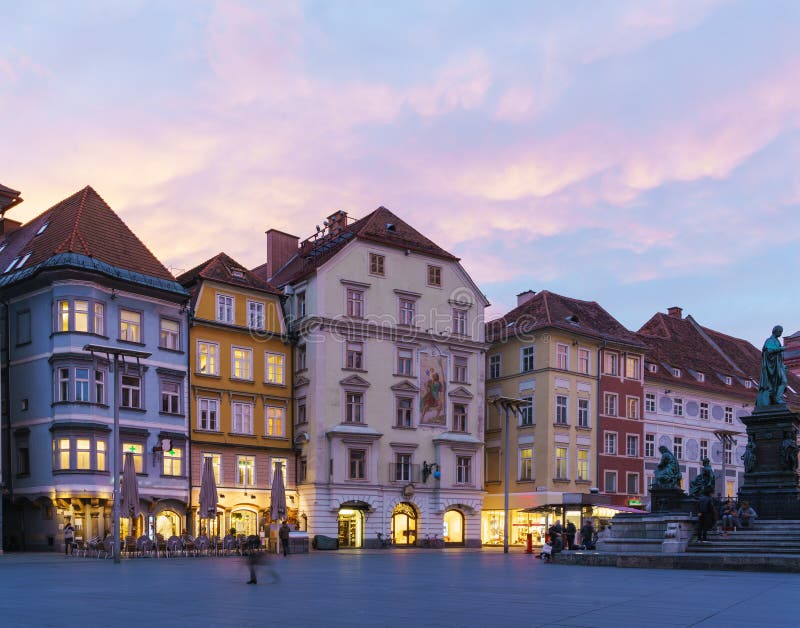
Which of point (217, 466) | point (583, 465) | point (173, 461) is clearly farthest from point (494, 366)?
point (173, 461)

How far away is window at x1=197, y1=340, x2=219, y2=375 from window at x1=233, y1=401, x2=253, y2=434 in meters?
2.28

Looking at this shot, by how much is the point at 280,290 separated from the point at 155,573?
3305cm

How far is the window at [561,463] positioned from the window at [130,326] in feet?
90.5

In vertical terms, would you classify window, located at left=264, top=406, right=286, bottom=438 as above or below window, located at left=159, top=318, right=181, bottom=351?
below

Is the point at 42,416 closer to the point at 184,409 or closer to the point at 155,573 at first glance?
the point at 184,409

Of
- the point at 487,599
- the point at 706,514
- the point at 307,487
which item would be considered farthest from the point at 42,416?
the point at 487,599

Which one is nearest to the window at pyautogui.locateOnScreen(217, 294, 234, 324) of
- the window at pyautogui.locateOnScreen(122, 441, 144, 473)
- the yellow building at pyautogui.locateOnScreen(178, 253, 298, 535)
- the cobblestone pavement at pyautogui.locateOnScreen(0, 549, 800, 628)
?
the yellow building at pyautogui.locateOnScreen(178, 253, 298, 535)

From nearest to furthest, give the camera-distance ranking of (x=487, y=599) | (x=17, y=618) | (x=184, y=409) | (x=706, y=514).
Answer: (x=17, y=618), (x=487, y=599), (x=706, y=514), (x=184, y=409)

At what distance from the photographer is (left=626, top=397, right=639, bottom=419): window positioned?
68.9 m

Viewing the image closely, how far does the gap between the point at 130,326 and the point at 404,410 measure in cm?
1729

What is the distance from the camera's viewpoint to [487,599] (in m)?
18.8

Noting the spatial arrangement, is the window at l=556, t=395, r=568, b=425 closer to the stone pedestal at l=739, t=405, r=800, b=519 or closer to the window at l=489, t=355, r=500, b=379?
the window at l=489, t=355, r=500, b=379

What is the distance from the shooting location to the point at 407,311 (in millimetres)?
60250

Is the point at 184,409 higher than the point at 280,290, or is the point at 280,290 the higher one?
the point at 280,290
